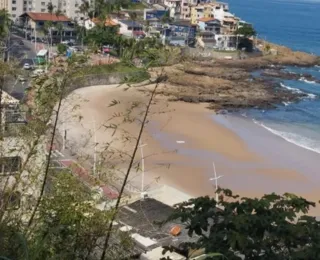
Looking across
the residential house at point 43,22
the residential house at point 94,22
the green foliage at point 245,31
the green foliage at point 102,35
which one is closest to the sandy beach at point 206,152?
the green foliage at point 102,35

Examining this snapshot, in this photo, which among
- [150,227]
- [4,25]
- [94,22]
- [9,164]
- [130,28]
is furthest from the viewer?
[130,28]

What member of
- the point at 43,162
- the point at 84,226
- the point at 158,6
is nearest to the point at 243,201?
the point at 84,226

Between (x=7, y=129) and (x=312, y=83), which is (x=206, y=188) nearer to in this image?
(x=7, y=129)

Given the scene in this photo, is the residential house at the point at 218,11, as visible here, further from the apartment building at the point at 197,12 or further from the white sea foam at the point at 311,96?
the white sea foam at the point at 311,96

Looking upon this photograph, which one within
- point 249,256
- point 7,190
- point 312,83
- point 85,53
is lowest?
point 312,83

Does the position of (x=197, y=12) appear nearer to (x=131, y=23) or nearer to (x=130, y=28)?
(x=131, y=23)

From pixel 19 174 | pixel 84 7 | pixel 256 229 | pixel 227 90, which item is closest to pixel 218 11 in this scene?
pixel 84 7
